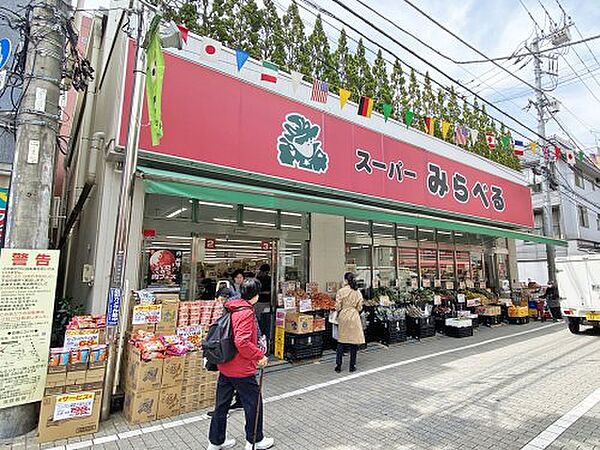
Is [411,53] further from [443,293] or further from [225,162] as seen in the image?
[443,293]

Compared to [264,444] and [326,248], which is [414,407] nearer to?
[264,444]

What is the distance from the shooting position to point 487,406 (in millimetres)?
5008

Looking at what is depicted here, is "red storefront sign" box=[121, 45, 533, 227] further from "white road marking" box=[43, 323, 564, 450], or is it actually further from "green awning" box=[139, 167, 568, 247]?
"white road marking" box=[43, 323, 564, 450]

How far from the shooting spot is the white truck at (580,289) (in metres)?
10.4

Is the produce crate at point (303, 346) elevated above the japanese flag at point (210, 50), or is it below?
below

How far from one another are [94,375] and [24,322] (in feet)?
3.20

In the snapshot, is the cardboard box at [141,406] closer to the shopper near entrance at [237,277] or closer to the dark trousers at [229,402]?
the dark trousers at [229,402]

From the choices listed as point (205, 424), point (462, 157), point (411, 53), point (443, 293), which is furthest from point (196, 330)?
point (462, 157)

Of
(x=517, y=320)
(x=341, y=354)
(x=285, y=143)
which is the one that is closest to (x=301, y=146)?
(x=285, y=143)

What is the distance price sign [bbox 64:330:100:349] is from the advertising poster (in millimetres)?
1934

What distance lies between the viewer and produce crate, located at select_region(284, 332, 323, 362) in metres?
7.23

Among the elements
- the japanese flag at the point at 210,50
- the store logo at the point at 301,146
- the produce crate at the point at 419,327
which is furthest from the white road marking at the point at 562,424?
the japanese flag at the point at 210,50

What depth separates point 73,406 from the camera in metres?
4.06

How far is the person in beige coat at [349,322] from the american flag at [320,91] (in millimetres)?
4026
